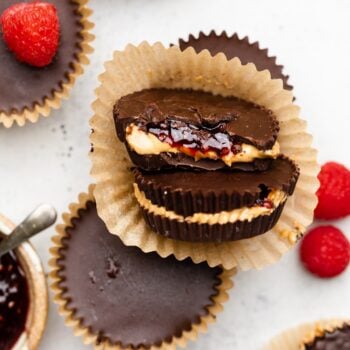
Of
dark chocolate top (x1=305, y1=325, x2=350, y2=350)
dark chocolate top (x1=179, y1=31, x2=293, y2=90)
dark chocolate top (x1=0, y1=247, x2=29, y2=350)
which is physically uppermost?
dark chocolate top (x1=179, y1=31, x2=293, y2=90)

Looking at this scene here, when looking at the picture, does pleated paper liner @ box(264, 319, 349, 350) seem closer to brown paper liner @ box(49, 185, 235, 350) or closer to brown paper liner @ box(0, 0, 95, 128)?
brown paper liner @ box(49, 185, 235, 350)

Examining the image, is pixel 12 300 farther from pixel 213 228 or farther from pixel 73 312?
pixel 213 228

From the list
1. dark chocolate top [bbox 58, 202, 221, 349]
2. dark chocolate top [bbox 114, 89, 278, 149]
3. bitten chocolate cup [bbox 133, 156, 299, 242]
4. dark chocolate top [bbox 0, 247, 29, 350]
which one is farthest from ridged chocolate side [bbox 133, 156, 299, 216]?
dark chocolate top [bbox 0, 247, 29, 350]

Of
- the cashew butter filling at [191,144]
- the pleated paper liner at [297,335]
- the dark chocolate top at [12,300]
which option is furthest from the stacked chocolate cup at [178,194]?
the pleated paper liner at [297,335]

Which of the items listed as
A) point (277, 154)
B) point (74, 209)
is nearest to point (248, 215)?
point (277, 154)

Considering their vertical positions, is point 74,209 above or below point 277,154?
below

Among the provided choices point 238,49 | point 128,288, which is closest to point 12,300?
point 128,288

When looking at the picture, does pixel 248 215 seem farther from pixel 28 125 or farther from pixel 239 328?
pixel 28 125

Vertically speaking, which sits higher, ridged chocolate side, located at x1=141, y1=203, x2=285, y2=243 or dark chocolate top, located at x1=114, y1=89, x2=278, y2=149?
dark chocolate top, located at x1=114, y1=89, x2=278, y2=149
